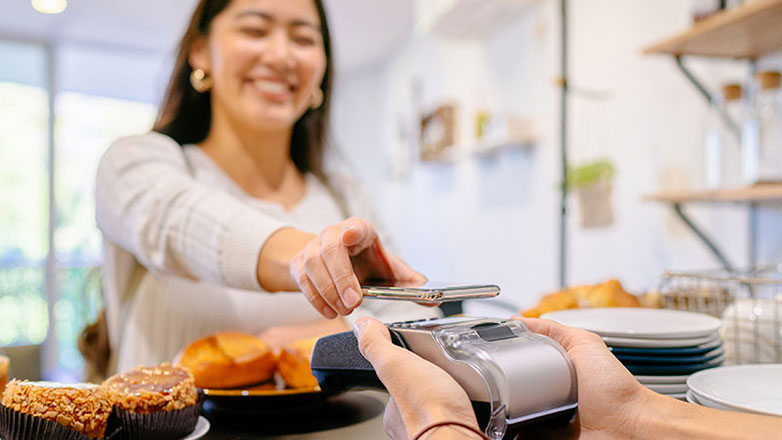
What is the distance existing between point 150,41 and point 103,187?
386 cm

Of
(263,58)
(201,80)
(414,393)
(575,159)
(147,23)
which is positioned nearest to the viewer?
(414,393)

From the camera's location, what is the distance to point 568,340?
0.54m

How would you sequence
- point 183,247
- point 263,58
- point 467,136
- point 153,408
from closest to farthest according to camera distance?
point 153,408, point 183,247, point 263,58, point 467,136

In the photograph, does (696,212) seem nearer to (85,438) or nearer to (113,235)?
(113,235)

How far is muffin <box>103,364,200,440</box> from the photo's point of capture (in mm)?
538

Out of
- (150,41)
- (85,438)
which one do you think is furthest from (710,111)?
(150,41)

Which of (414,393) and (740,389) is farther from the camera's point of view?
(740,389)

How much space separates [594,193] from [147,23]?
3.40 m

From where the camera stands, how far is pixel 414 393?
436mm

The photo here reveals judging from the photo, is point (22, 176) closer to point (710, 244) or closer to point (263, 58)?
point (263, 58)

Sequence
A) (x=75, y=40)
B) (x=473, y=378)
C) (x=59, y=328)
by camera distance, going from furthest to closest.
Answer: (x=59, y=328)
(x=75, y=40)
(x=473, y=378)

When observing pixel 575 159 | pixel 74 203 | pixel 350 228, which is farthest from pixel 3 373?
pixel 74 203

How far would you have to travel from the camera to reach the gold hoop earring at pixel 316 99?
4.94ft

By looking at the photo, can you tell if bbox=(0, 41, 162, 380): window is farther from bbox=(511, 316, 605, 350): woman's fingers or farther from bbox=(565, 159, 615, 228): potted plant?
bbox=(511, 316, 605, 350): woman's fingers
